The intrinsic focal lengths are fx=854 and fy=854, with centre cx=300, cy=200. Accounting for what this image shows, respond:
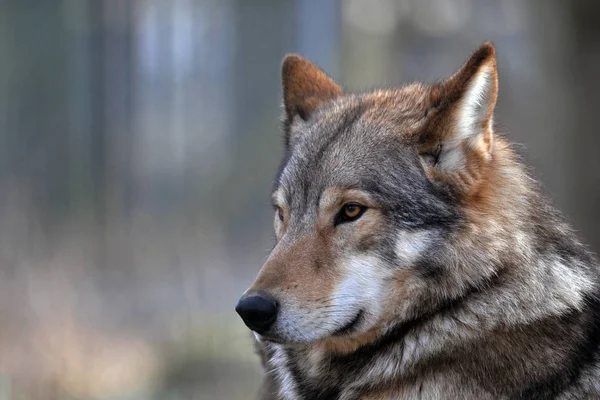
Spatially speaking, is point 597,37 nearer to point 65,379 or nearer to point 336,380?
point 65,379

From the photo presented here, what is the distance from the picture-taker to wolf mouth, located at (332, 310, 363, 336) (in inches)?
132

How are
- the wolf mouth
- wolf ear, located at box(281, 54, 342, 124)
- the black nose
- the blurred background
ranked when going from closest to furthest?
the black nose, the wolf mouth, wolf ear, located at box(281, 54, 342, 124), the blurred background

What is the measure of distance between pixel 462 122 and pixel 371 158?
0.40 metres

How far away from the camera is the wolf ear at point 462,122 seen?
3.38 metres

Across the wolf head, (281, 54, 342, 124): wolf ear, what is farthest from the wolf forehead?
(281, 54, 342, 124): wolf ear

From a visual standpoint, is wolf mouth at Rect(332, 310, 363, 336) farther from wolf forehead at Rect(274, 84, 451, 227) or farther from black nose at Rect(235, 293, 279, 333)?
wolf forehead at Rect(274, 84, 451, 227)

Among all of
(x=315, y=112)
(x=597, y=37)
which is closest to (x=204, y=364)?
(x=315, y=112)

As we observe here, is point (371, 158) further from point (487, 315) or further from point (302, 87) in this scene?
point (302, 87)

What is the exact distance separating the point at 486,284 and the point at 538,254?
0.85ft

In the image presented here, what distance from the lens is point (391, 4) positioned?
908 cm

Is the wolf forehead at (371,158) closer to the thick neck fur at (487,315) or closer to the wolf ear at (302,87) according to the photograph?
the thick neck fur at (487,315)

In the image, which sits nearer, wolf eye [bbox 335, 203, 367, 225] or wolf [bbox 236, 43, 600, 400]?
wolf [bbox 236, 43, 600, 400]

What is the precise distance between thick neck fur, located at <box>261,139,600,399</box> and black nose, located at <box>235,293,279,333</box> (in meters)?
0.43

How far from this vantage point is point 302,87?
4.34 meters
